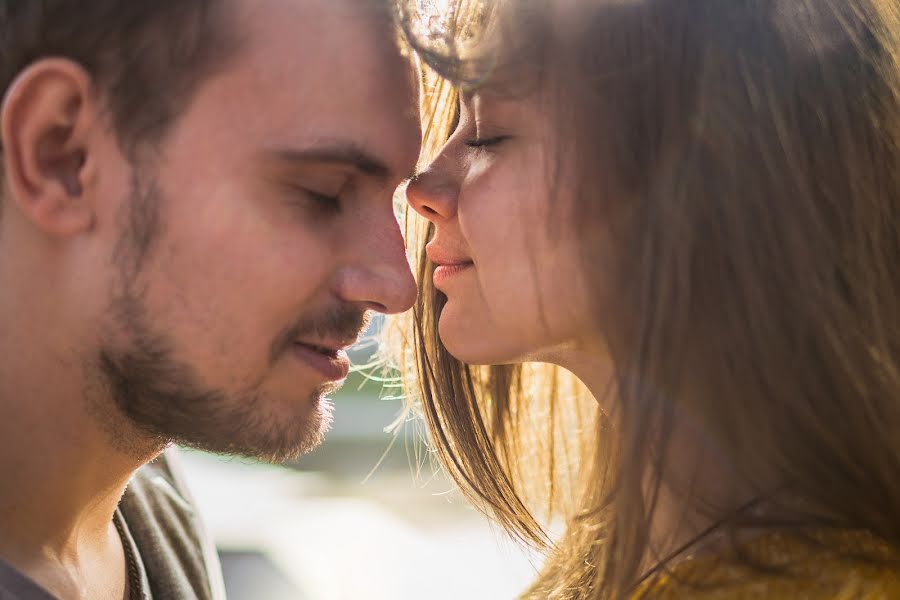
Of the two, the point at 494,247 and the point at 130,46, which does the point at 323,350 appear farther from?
the point at 130,46

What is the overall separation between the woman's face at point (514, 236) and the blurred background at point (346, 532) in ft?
7.36

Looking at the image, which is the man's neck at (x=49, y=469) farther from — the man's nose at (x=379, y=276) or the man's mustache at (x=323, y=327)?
the man's nose at (x=379, y=276)

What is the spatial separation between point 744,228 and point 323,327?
0.66 meters

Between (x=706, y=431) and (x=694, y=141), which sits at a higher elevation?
(x=694, y=141)

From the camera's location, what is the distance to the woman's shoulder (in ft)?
4.11

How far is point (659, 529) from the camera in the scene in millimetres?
1509

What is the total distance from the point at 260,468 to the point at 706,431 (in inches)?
231

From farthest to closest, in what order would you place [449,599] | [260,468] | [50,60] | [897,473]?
[260,468]
[449,599]
[50,60]
[897,473]

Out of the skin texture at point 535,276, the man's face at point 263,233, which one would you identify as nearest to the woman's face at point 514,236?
the skin texture at point 535,276

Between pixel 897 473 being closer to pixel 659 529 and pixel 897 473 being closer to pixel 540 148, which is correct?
pixel 659 529

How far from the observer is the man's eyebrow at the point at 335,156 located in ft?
5.08

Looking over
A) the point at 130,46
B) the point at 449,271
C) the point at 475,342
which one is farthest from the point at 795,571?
the point at 130,46

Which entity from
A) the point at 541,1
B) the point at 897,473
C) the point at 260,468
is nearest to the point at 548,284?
the point at 541,1

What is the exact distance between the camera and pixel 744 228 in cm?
139
